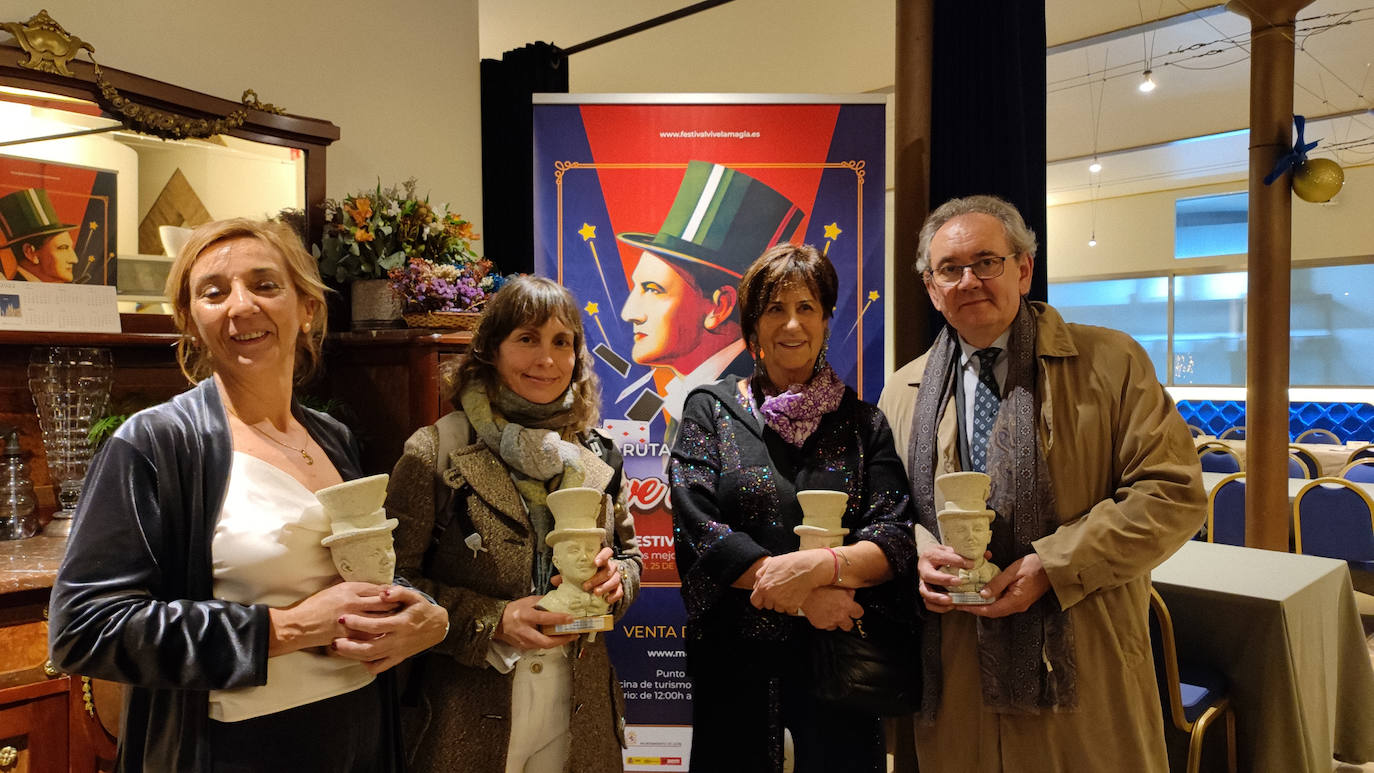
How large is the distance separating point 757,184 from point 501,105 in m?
2.52

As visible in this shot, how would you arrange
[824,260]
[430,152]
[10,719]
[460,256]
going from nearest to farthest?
1. [824,260]
2. [10,719]
3. [460,256]
4. [430,152]

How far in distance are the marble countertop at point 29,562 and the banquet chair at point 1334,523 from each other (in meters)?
5.20

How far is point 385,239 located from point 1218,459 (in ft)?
19.0

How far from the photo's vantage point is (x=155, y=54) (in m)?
2.79

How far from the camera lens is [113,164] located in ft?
8.70

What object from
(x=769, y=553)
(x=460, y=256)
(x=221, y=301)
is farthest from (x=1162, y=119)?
(x=221, y=301)

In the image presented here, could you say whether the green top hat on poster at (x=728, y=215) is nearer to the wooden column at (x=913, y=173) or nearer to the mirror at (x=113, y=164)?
the wooden column at (x=913, y=173)

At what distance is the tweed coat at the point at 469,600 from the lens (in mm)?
1642

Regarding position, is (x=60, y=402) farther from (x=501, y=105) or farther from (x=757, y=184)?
(x=501, y=105)

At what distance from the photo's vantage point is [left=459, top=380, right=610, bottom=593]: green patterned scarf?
1.71 meters

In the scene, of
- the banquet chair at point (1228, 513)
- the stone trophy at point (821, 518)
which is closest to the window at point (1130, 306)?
the banquet chair at point (1228, 513)

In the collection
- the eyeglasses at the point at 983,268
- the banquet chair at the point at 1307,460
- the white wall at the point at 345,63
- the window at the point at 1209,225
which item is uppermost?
the window at the point at 1209,225

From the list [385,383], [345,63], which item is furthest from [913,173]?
[345,63]

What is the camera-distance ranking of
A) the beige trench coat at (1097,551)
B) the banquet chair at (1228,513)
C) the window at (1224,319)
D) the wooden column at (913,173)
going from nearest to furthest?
1. the beige trench coat at (1097,551)
2. the wooden column at (913,173)
3. the banquet chair at (1228,513)
4. the window at (1224,319)
